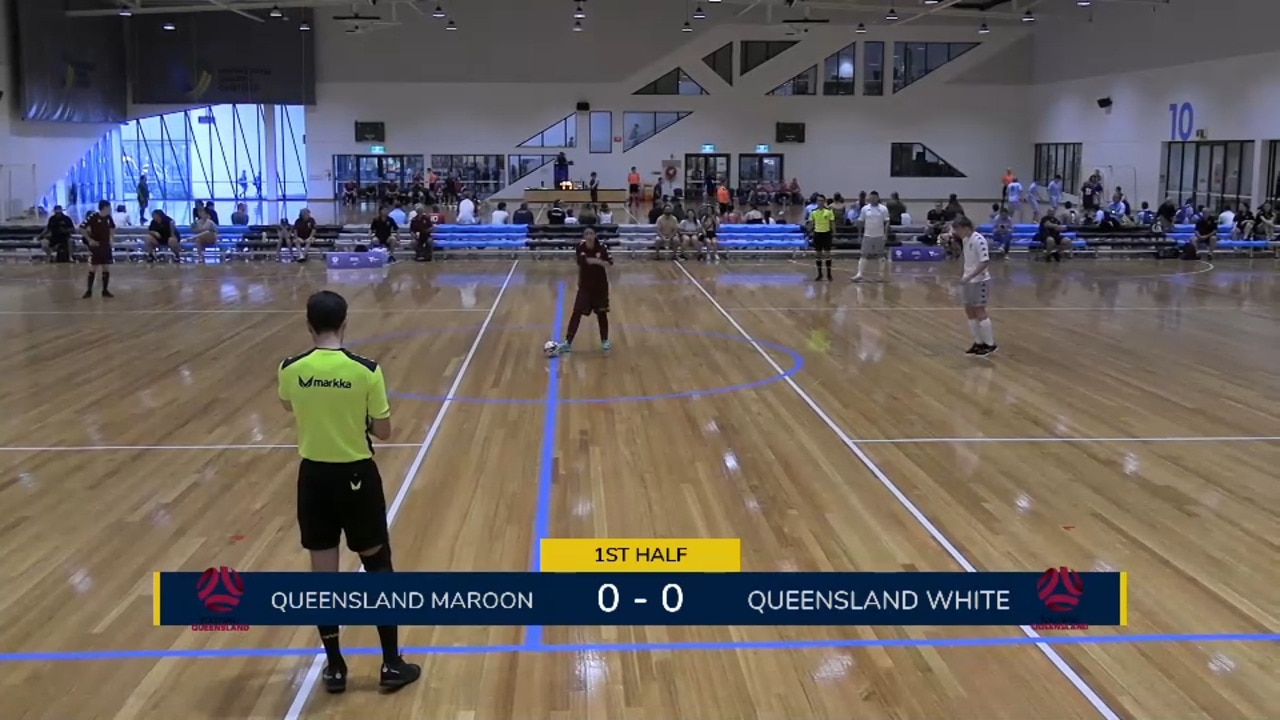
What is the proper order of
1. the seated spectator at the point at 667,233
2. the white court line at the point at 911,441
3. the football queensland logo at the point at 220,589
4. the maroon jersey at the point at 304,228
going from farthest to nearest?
the seated spectator at the point at 667,233 → the maroon jersey at the point at 304,228 → the white court line at the point at 911,441 → the football queensland logo at the point at 220,589

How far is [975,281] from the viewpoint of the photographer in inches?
483

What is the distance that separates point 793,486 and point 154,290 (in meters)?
14.2

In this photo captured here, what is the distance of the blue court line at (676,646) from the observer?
16.5 ft

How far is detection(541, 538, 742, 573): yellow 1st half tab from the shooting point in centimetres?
388

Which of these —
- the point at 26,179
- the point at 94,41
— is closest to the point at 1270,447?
the point at 26,179

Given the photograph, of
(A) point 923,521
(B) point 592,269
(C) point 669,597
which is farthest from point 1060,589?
(B) point 592,269

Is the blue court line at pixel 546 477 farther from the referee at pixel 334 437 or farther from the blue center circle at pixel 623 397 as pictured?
the referee at pixel 334 437

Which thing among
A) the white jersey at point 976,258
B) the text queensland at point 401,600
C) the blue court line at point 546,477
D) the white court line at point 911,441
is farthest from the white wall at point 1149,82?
the text queensland at point 401,600

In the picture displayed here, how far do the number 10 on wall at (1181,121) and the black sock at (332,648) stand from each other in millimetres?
31444

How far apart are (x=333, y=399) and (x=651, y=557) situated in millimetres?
1357

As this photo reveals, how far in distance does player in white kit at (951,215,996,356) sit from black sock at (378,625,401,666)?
29.4 feet

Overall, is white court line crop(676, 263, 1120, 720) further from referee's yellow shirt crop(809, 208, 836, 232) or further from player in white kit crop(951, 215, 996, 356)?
referee's yellow shirt crop(809, 208, 836, 232)

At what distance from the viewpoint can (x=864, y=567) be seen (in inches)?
239

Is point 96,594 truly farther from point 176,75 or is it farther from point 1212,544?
point 176,75
